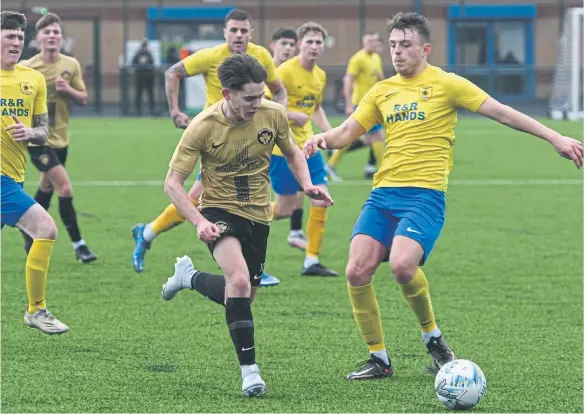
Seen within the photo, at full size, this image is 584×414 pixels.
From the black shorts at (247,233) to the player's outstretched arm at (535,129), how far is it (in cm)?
147

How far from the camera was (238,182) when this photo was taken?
7.00 metres

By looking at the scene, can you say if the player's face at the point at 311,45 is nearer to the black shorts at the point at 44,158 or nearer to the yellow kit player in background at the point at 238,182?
the black shorts at the point at 44,158

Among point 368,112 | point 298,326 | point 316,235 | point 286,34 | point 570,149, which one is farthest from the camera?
point 286,34

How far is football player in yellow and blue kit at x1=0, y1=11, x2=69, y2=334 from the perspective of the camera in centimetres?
815

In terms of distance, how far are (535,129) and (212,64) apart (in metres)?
4.30

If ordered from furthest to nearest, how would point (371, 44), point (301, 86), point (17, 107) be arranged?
point (371, 44)
point (301, 86)
point (17, 107)

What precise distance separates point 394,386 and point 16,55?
344 cm

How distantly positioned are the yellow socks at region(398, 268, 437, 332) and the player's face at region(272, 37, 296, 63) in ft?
16.4

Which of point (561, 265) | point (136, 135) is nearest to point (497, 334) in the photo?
point (561, 265)

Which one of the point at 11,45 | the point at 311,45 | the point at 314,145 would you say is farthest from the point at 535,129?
the point at 311,45

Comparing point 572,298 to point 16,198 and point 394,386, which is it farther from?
point 16,198

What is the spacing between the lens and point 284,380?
6969 millimetres

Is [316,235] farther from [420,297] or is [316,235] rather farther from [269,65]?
[420,297]

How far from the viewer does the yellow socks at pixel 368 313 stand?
7121 millimetres
